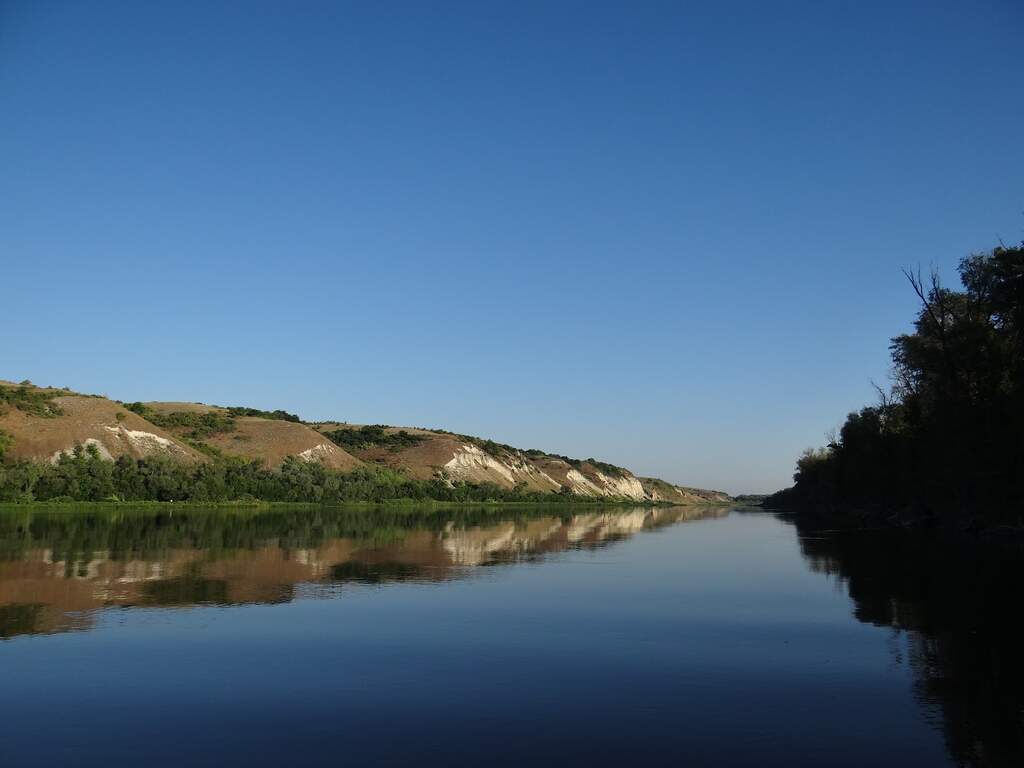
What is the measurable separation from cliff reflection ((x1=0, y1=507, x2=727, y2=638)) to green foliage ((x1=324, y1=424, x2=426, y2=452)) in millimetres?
105984

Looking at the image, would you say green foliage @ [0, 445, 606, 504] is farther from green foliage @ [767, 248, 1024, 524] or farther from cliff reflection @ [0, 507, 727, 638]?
green foliage @ [767, 248, 1024, 524]

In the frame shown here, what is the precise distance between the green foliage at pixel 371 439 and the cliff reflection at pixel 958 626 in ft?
437

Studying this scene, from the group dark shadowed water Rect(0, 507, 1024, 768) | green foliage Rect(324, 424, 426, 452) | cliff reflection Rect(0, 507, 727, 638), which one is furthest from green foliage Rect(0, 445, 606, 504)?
dark shadowed water Rect(0, 507, 1024, 768)

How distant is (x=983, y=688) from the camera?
578 inches

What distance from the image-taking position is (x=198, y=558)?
34.3 meters

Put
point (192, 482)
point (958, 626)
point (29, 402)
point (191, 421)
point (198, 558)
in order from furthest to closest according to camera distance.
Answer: point (191, 421) < point (29, 402) < point (192, 482) < point (198, 558) < point (958, 626)

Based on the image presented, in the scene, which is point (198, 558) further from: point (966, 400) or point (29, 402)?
point (29, 402)

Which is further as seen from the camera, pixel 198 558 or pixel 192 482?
pixel 192 482

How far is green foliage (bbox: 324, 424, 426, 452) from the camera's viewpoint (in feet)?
559

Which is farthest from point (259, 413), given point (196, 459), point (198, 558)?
point (198, 558)

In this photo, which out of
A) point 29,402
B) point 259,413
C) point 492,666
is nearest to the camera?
point 492,666

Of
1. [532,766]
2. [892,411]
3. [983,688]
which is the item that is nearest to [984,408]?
[892,411]

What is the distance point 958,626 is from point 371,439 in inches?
6320

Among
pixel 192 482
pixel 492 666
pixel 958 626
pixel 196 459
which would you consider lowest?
pixel 492 666
